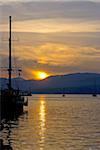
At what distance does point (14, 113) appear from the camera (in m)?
69.4

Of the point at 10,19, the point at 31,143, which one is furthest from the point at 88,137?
the point at 10,19

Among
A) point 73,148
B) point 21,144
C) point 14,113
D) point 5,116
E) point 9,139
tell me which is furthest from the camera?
point 14,113

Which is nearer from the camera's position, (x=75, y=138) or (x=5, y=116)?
(x=75, y=138)

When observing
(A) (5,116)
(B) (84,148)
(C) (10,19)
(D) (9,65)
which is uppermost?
(C) (10,19)

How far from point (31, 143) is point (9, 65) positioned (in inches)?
1244

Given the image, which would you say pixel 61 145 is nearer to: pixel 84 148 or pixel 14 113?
pixel 84 148

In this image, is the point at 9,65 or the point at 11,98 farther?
the point at 9,65

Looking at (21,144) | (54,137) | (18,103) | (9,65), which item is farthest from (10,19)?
(21,144)

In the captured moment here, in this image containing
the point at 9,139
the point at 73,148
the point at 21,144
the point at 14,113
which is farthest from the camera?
the point at 14,113

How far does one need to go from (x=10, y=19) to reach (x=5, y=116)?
48.6ft

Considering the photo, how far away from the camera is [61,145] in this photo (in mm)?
37875

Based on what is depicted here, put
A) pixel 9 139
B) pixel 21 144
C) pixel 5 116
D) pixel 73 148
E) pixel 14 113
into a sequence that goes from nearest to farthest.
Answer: pixel 73 148
pixel 21 144
pixel 9 139
pixel 5 116
pixel 14 113

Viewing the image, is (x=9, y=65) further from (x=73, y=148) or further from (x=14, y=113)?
(x=73, y=148)

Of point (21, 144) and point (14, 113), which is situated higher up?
point (14, 113)
